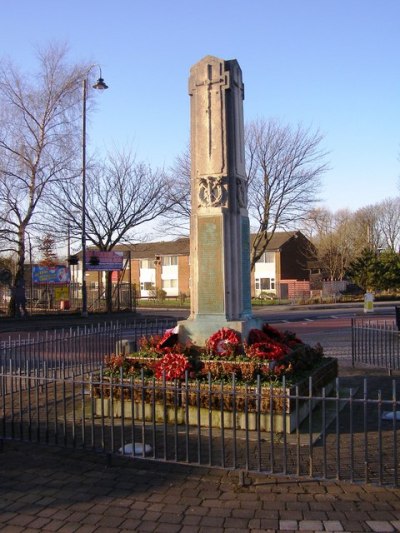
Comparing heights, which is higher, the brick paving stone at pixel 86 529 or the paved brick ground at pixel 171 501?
the paved brick ground at pixel 171 501

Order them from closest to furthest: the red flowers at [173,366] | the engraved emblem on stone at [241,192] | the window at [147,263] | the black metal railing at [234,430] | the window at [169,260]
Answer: the black metal railing at [234,430]
the red flowers at [173,366]
the engraved emblem on stone at [241,192]
the window at [169,260]
the window at [147,263]

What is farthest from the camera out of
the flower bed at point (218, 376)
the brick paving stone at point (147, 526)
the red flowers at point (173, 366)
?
the red flowers at point (173, 366)

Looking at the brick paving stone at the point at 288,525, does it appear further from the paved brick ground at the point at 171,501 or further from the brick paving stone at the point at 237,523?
the brick paving stone at the point at 237,523

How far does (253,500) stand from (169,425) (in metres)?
2.54

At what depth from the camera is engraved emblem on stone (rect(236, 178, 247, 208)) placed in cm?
926

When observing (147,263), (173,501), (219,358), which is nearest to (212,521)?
(173,501)

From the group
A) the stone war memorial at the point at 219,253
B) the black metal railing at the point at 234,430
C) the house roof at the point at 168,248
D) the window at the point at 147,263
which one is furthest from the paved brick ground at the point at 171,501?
the window at the point at 147,263

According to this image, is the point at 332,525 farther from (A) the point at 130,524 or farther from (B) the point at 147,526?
(A) the point at 130,524

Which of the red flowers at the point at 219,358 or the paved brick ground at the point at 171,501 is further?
the red flowers at the point at 219,358

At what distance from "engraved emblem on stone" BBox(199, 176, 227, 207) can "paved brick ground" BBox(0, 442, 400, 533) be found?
4542 mm

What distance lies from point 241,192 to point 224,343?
2.68 m

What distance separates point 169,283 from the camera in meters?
70.5

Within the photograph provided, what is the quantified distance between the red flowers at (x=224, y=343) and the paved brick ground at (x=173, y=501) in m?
2.58

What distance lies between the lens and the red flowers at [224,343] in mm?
8141
